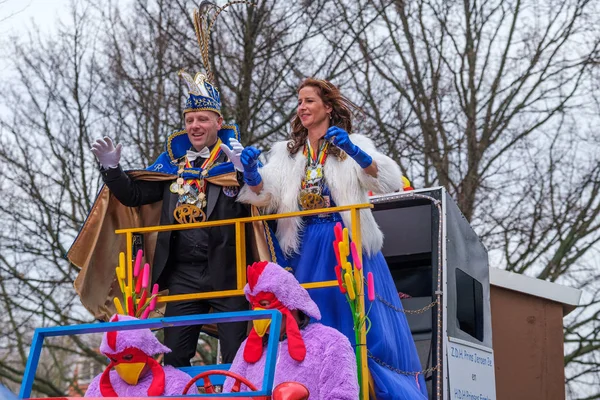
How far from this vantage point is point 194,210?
6.00 metres

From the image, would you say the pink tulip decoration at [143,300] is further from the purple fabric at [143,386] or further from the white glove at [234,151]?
the white glove at [234,151]

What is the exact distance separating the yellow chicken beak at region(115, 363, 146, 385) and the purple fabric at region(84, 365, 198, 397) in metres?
0.03

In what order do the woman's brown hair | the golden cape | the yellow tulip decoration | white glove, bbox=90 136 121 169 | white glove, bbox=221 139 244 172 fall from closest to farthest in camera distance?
the yellow tulip decoration < white glove, bbox=221 139 244 172 < white glove, bbox=90 136 121 169 < the woman's brown hair < the golden cape

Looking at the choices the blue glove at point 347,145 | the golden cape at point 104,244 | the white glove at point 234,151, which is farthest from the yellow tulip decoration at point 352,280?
the golden cape at point 104,244

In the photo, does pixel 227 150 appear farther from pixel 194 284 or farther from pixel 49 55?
pixel 49 55

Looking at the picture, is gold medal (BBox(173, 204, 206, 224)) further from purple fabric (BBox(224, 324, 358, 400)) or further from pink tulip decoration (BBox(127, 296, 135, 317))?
purple fabric (BBox(224, 324, 358, 400))

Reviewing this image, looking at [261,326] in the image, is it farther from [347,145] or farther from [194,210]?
[194,210]

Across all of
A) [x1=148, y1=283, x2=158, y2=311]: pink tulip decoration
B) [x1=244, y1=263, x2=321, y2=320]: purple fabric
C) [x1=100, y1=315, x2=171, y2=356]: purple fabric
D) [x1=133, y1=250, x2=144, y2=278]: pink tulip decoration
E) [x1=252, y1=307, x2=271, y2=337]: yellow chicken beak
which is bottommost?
[x1=100, y1=315, x2=171, y2=356]: purple fabric

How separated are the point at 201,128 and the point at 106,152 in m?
0.64

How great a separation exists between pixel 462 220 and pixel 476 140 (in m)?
8.05

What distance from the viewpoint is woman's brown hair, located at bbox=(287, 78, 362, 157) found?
608 cm

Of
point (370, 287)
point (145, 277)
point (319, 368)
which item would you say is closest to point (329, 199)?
point (370, 287)

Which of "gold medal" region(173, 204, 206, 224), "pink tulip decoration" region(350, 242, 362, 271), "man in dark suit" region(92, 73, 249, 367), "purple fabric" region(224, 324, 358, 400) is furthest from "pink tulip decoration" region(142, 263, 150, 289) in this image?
"pink tulip decoration" region(350, 242, 362, 271)

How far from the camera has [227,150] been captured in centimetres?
568
